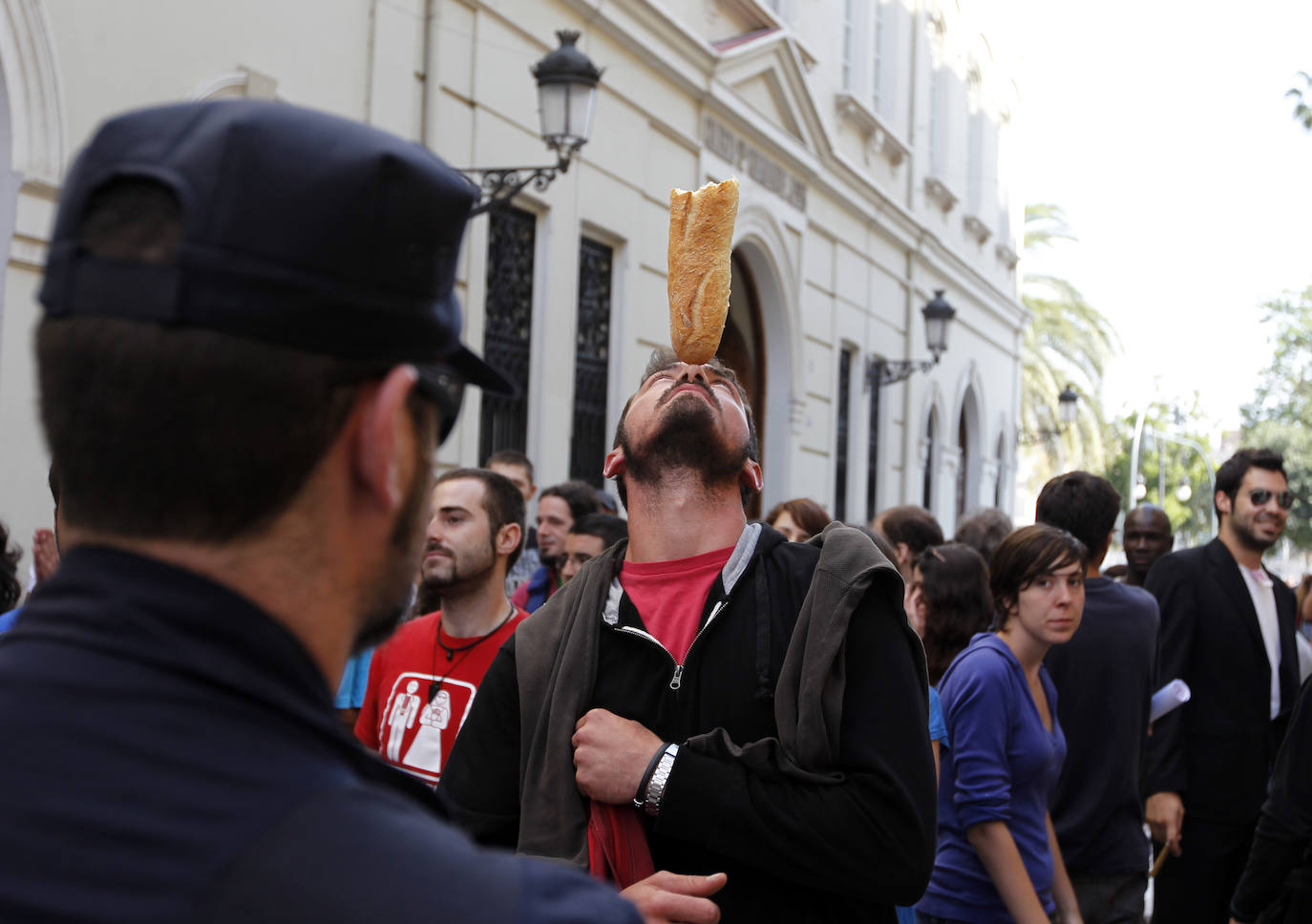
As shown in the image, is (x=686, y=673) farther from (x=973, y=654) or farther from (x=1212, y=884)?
(x=1212, y=884)

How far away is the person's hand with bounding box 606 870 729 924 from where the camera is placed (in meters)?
2.07

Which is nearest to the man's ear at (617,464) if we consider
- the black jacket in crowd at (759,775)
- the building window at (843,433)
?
the black jacket in crowd at (759,775)

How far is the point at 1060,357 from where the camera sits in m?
31.2

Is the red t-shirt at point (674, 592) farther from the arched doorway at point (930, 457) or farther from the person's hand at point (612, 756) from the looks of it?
the arched doorway at point (930, 457)

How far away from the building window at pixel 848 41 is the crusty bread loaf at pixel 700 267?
568 inches

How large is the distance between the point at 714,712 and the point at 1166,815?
3800 millimetres

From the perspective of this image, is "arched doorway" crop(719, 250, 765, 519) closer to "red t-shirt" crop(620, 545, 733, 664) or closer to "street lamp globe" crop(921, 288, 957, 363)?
"street lamp globe" crop(921, 288, 957, 363)

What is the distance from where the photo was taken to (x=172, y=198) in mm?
987

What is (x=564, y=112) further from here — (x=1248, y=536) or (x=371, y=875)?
(x=371, y=875)

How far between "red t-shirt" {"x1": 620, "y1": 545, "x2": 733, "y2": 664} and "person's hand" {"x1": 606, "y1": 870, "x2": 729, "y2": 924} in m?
0.49

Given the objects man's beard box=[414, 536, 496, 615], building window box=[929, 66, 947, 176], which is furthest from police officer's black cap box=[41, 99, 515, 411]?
building window box=[929, 66, 947, 176]

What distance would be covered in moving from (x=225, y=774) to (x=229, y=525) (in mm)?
190

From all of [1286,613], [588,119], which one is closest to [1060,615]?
[1286,613]

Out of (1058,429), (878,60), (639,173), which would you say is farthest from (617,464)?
(1058,429)
